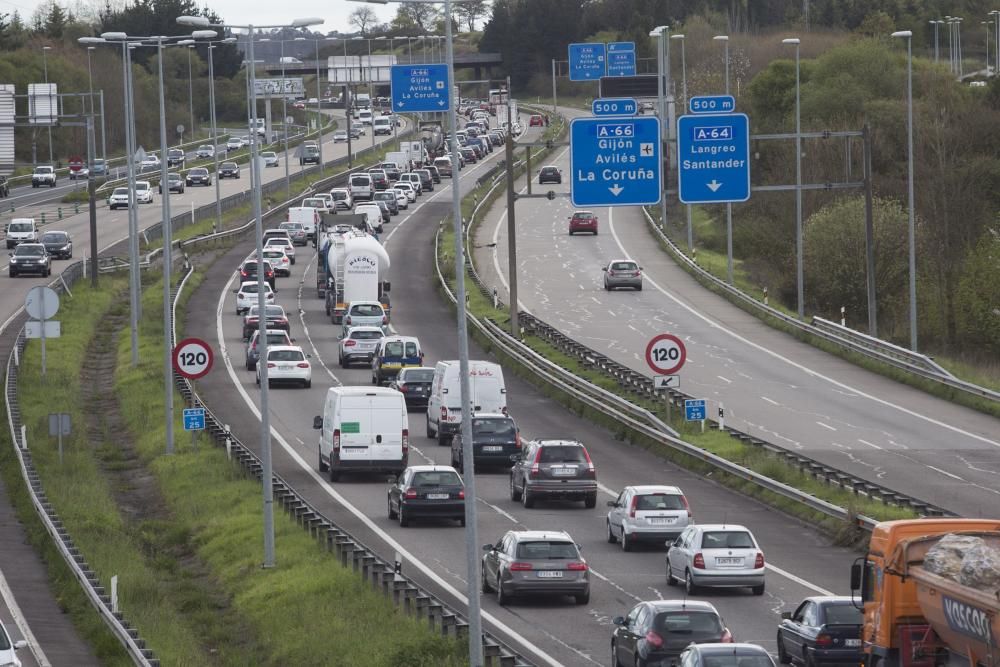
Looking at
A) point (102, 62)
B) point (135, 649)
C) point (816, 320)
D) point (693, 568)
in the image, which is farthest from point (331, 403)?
point (102, 62)

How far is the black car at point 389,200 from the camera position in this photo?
11244 cm

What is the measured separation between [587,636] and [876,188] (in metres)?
72.7

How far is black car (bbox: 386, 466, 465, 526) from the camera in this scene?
3591 centimetres

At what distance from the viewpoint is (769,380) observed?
183 feet

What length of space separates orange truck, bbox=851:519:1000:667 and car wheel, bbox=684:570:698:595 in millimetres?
8416

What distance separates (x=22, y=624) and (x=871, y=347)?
37141mm

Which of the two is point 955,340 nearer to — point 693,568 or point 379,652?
point 693,568

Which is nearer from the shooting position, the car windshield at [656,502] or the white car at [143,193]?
the car windshield at [656,502]

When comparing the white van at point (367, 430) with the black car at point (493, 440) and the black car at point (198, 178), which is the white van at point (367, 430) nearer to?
the black car at point (493, 440)

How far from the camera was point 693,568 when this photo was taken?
2903 centimetres

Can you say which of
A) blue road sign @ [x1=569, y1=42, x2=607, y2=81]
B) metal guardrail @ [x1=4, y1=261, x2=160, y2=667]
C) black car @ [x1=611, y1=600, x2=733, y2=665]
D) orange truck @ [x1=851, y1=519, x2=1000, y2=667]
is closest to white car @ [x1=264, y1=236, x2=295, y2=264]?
blue road sign @ [x1=569, y1=42, x2=607, y2=81]

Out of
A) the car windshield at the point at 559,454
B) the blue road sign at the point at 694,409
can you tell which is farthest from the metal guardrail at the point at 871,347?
the car windshield at the point at 559,454

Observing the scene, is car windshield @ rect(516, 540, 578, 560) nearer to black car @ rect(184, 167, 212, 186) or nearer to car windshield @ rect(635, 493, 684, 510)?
car windshield @ rect(635, 493, 684, 510)

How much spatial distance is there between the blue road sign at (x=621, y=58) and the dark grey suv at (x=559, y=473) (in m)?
78.7
